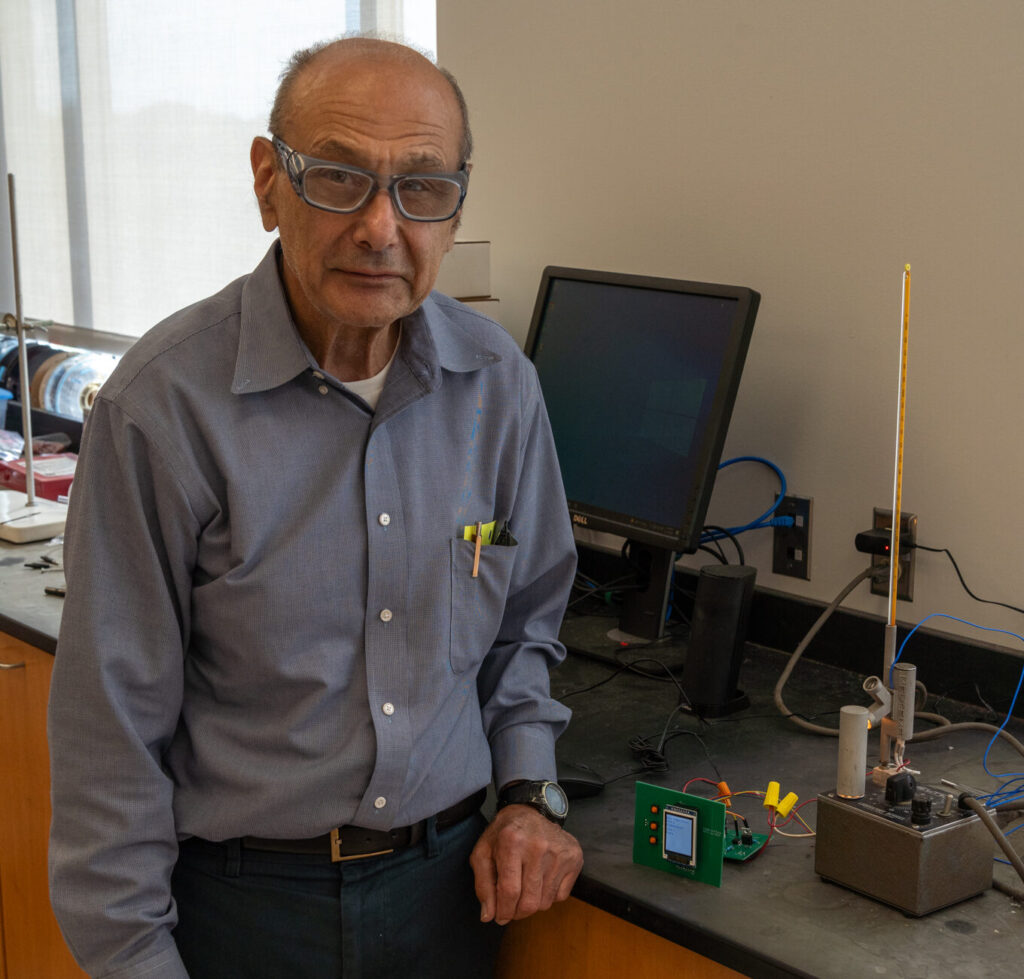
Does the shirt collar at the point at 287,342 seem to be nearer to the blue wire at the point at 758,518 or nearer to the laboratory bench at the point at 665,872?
the laboratory bench at the point at 665,872

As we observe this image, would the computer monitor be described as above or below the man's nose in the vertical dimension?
below

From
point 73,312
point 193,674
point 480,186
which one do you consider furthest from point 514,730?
point 73,312

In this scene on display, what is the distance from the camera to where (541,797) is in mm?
1304

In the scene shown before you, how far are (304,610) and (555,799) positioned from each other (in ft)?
1.11

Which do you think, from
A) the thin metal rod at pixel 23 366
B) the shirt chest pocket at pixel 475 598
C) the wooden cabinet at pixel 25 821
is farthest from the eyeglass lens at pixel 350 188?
the thin metal rod at pixel 23 366

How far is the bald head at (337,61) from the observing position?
121cm

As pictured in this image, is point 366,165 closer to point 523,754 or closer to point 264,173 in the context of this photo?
point 264,173

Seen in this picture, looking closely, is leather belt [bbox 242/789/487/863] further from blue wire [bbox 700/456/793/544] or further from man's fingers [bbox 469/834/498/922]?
blue wire [bbox 700/456/793/544]

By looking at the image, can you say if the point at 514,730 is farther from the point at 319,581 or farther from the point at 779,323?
the point at 779,323

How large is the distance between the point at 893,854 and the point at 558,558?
0.50m

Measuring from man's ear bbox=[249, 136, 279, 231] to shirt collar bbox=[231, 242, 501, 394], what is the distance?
0.05 m

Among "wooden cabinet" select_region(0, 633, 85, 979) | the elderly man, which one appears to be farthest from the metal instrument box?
"wooden cabinet" select_region(0, 633, 85, 979)

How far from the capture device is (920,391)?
1.67 metres

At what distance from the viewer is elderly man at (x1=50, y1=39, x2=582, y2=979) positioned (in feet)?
3.88
